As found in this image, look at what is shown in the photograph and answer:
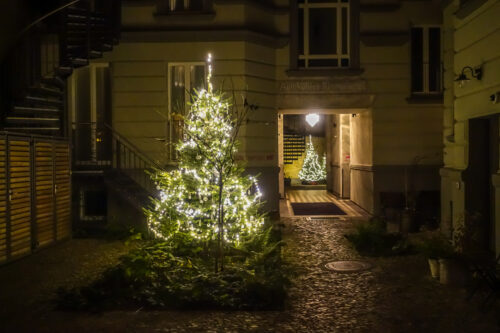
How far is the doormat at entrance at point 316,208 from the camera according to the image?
15.6 metres

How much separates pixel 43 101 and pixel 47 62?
2.20 meters

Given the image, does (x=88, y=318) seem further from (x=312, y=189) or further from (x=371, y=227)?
(x=312, y=189)

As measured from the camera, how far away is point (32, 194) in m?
10.2

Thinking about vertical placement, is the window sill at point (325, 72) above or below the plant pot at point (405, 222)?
above

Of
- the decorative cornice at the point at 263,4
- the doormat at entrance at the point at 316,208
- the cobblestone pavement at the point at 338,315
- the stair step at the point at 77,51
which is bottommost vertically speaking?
the cobblestone pavement at the point at 338,315

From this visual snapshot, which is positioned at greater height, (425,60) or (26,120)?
(425,60)

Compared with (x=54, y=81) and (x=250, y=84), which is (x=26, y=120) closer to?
(x=54, y=81)

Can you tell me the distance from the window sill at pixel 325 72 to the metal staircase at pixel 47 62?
535 cm

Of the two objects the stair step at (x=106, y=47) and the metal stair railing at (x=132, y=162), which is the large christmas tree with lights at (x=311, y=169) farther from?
the stair step at (x=106, y=47)

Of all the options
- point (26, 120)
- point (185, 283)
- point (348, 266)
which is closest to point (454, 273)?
point (348, 266)

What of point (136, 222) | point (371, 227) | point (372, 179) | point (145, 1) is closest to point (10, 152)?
point (136, 222)

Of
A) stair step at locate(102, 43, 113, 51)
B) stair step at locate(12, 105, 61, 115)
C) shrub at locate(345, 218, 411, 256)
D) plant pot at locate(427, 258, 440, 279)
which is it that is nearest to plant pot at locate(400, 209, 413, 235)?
shrub at locate(345, 218, 411, 256)

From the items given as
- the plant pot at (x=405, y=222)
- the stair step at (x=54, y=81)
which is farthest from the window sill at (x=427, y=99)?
the stair step at (x=54, y=81)

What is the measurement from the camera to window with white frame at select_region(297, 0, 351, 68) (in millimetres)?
15195
